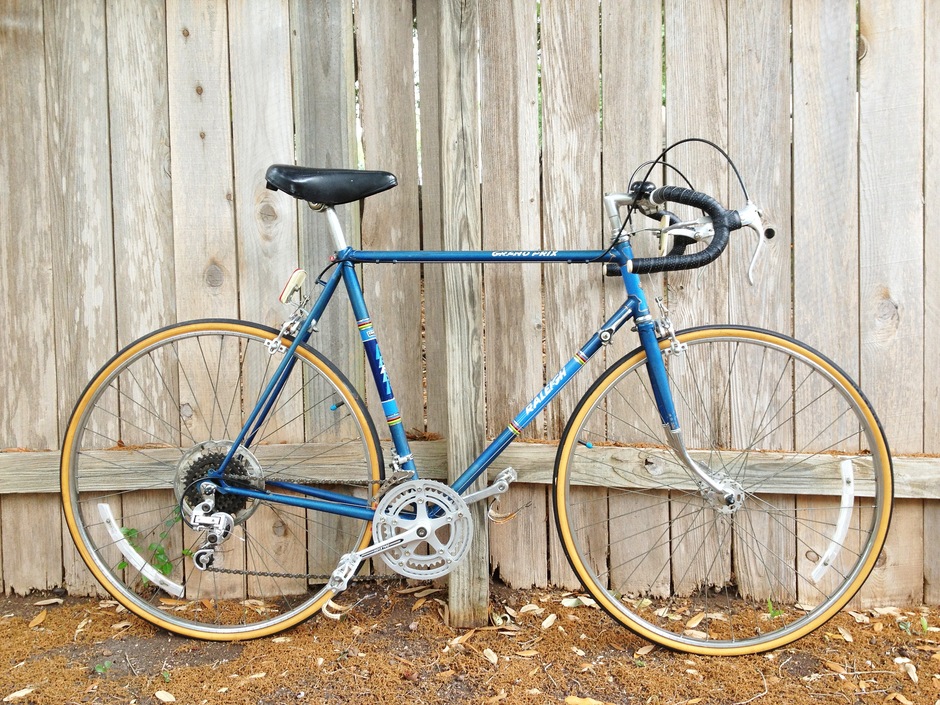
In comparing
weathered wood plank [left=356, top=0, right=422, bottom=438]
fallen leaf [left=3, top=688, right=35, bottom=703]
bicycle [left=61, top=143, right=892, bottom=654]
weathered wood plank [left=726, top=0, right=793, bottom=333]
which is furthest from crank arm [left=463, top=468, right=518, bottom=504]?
fallen leaf [left=3, top=688, right=35, bottom=703]

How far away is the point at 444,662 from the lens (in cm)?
213

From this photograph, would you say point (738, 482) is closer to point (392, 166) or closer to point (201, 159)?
point (392, 166)

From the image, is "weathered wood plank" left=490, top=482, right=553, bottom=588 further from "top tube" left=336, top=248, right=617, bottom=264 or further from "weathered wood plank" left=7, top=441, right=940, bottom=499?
"top tube" left=336, top=248, right=617, bottom=264

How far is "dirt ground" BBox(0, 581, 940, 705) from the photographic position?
1.99 metres

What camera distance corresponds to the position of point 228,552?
98.9 inches

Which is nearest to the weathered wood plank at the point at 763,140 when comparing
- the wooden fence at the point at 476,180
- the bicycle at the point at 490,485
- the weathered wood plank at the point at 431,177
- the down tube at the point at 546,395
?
the wooden fence at the point at 476,180

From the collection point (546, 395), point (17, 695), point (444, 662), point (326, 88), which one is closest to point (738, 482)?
point (546, 395)

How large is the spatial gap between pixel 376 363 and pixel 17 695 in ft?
4.87

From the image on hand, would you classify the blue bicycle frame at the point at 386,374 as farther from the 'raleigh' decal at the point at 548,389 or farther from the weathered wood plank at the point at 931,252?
the weathered wood plank at the point at 931,252

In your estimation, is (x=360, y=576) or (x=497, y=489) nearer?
(x=497, y=489)

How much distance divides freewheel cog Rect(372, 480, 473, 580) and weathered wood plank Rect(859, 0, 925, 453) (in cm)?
155

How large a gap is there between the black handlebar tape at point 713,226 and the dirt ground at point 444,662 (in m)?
1.28

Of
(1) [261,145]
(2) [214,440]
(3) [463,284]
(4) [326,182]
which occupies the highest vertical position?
(1) [261,145]

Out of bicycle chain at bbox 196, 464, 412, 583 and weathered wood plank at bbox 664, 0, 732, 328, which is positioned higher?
weathered wood plank at bbox 664, 0, 732, 328
